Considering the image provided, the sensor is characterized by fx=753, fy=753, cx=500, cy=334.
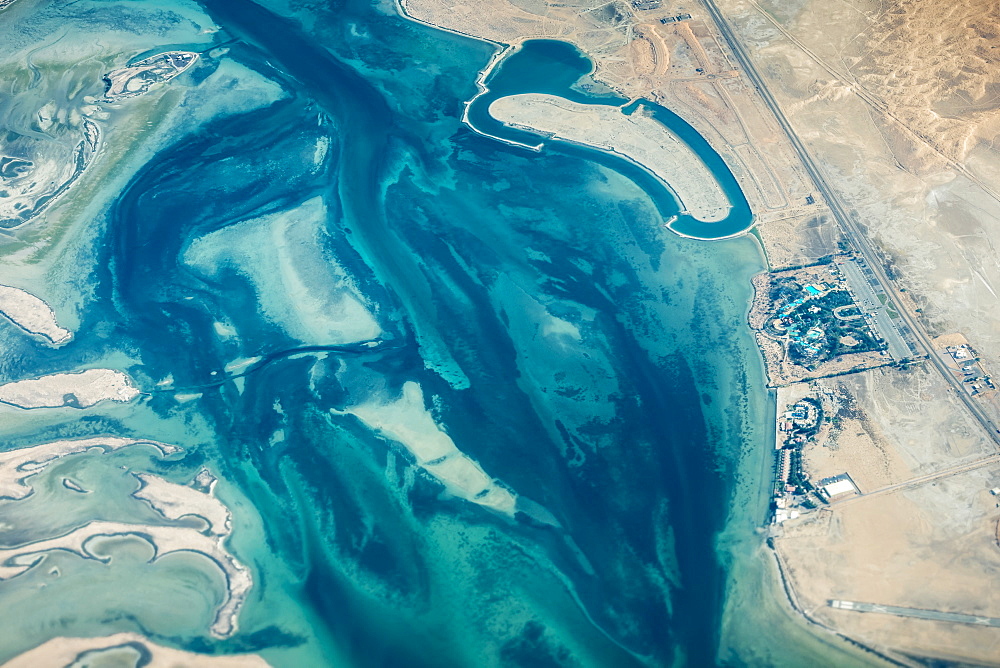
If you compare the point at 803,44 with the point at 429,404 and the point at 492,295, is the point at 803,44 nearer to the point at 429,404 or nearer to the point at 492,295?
the point at 492,295

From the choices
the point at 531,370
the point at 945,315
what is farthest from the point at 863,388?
the point at 531,370

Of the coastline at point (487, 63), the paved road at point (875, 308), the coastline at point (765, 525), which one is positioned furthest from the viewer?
the coastline at point (487, 63)

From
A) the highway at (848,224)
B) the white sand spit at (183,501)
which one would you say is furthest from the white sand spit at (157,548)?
the highway at (848,224)

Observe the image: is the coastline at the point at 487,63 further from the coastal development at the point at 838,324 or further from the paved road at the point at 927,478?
the paved road at the point at 927,478

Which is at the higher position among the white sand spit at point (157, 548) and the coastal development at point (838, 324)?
the coastal development at point (838, 324)

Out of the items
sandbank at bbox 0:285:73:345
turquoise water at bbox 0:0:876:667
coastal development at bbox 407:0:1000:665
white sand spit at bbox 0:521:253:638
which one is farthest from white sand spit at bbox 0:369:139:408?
coastal development at bbox 407:0:1000:665

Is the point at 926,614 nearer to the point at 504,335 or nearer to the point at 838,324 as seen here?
the point at 838,324
